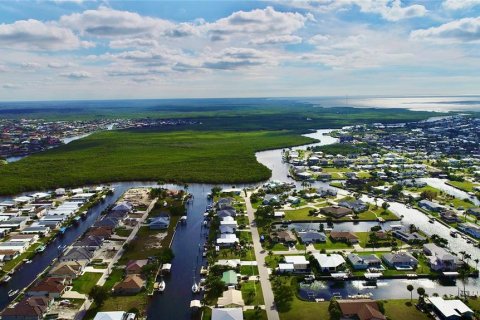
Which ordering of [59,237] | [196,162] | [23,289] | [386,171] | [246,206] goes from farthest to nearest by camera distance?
[196,162] < [386,171] < [246,206] < [59,237] < [23,289]

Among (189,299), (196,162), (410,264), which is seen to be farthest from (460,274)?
(196,162)

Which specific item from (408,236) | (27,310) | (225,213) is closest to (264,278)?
(225,213)

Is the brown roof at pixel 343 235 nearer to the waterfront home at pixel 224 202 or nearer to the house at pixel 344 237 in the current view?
the house at pixel 344 237

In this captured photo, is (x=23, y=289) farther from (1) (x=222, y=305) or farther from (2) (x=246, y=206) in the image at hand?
(2) (x=246, y=206)

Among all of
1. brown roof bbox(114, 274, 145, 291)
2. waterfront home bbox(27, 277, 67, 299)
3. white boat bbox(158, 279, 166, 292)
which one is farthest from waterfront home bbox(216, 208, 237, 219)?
waterfront home bbox(27, 277, 67, 299)

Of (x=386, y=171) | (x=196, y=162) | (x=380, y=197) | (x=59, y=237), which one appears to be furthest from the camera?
(x=196, y=162)

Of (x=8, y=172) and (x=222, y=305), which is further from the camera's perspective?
(x=8, y=172)

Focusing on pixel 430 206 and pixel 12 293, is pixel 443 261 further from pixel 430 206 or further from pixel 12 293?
pixel 12 293
